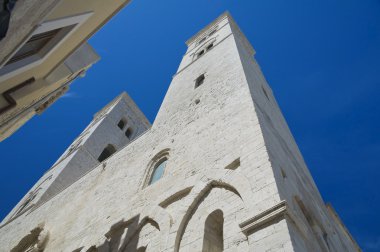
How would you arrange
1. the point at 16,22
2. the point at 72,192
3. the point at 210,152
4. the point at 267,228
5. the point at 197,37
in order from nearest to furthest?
1. the point at 16,22
2. the point at 267,228
3. the point at 210,152
4. the point at 72,192
5. the point at 197,37

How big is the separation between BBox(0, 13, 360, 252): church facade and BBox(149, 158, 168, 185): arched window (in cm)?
4

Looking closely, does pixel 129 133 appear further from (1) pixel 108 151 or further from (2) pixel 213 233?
(2) pixel 213 233

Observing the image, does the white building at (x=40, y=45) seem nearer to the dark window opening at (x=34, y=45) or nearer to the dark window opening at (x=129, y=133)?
the dark window opening at (x=34, y=45)

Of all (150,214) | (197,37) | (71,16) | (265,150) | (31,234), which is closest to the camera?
(265,150)

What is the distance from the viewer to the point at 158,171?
767 centimetres

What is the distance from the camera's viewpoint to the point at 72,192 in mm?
11086

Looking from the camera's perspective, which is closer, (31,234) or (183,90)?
(31,234)

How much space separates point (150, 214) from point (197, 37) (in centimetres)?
1554

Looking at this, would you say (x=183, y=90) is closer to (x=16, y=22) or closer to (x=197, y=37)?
(x=16, y=22)

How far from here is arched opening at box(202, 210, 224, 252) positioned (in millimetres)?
4445

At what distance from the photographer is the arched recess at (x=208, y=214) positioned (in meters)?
4.19

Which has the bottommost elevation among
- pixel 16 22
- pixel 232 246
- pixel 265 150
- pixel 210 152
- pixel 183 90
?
pixel 232 246

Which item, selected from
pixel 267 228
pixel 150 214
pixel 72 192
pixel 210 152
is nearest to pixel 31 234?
pixel 72 192

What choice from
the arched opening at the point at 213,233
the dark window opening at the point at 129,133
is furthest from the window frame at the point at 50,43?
the dark window opening at the point at 129,133
